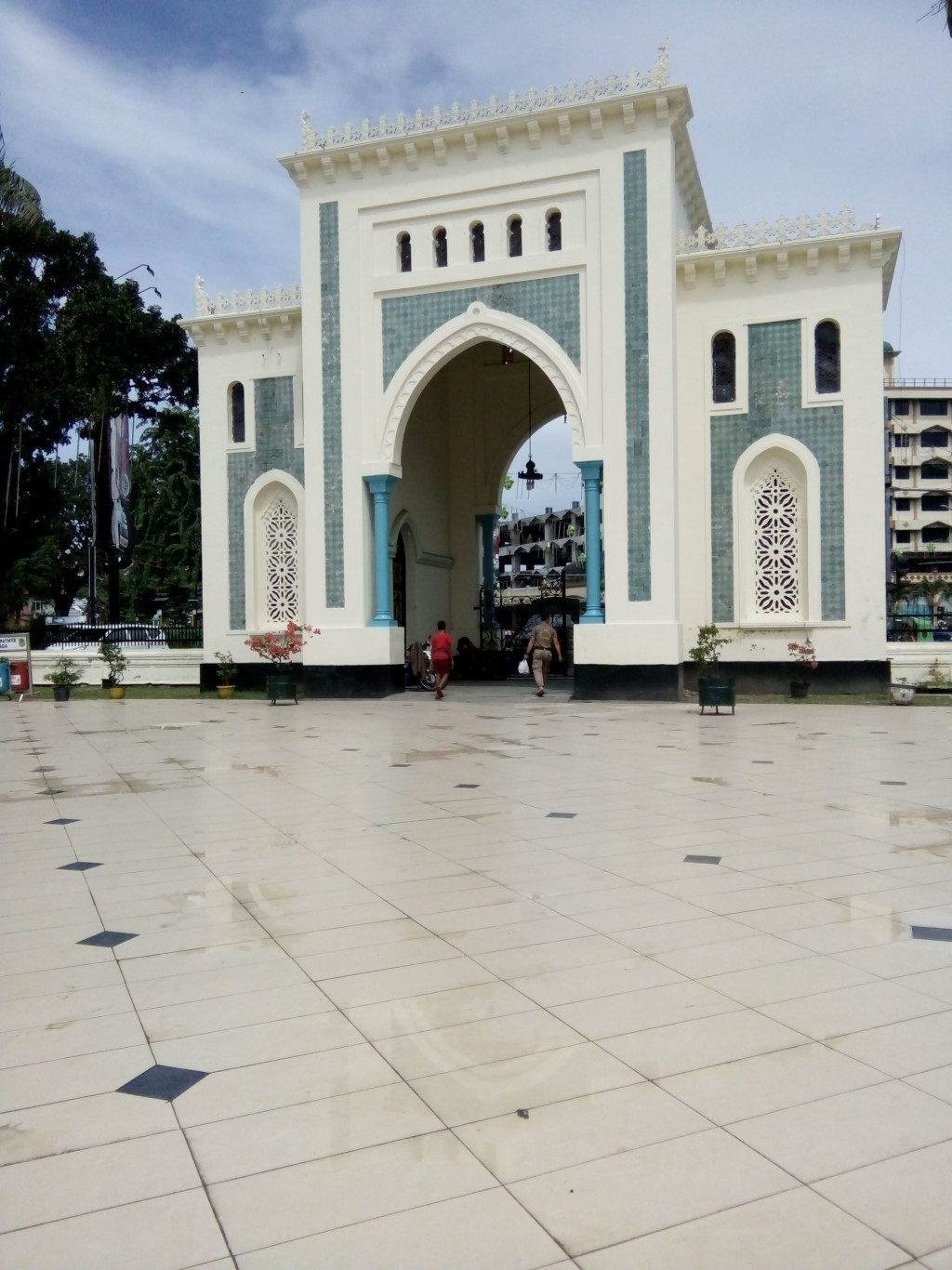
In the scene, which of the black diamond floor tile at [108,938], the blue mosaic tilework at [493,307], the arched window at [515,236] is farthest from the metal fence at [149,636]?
the black diamond floor tile at [108,938]

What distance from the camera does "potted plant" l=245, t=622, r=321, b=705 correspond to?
666 inches

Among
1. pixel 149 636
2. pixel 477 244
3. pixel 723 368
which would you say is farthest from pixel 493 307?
pixel 149 636

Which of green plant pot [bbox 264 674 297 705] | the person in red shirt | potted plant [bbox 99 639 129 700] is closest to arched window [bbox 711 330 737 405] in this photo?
the person in red shirt

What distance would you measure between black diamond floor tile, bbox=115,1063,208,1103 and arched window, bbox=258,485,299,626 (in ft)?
54.5

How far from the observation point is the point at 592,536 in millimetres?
17172

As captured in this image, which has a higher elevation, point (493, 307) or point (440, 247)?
point (440, 247)

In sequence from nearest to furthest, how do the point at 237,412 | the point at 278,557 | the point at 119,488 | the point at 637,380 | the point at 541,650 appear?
1. the point at 637,380
2. the point at 541,650
3. the point at 278,557
4. the point at 237,412
5. the point at 119,488

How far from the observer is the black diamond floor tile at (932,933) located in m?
4.41

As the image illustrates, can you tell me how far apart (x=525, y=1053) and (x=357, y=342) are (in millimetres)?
16393

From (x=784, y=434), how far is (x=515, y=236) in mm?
5539

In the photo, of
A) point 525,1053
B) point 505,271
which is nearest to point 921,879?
point 525,1053

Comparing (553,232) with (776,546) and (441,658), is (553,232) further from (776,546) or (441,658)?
(441,658)

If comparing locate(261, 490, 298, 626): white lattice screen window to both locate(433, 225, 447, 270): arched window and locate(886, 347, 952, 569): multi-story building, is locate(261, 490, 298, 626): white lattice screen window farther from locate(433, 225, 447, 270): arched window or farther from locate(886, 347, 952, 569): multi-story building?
locate(886, 347, 952, 569): multi-story building

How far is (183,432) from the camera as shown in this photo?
40156 millimetres
